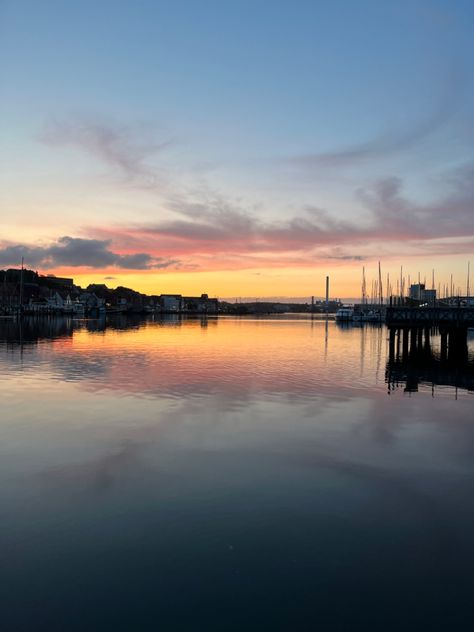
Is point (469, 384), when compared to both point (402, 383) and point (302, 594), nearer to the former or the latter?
point (402, 383)

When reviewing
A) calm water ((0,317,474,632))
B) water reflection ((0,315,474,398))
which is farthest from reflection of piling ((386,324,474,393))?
calm water ((0,317,474,632))

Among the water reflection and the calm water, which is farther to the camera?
the water reflection

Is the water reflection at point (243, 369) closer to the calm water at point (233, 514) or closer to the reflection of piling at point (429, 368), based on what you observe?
the reflection of piling at point (429, 368)

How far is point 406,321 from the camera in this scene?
353 ft

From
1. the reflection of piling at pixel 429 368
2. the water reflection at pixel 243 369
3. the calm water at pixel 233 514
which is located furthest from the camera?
the reflection of piling at pixel 429 368

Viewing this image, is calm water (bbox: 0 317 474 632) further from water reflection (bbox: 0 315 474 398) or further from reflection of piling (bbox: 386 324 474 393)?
reflection of piling (bbox: 386 324 474 393)

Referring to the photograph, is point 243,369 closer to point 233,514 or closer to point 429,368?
point 429,368

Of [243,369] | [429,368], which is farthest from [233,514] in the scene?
[429,368]

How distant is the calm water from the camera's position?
862 centimetres

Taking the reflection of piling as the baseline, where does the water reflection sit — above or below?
above

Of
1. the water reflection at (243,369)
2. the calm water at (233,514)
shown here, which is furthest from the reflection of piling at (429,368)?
the calm water at (233,514)

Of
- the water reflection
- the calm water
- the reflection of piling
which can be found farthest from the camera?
the reflection of piling

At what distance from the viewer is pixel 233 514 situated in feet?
40.3

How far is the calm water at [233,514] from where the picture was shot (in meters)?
8.62
